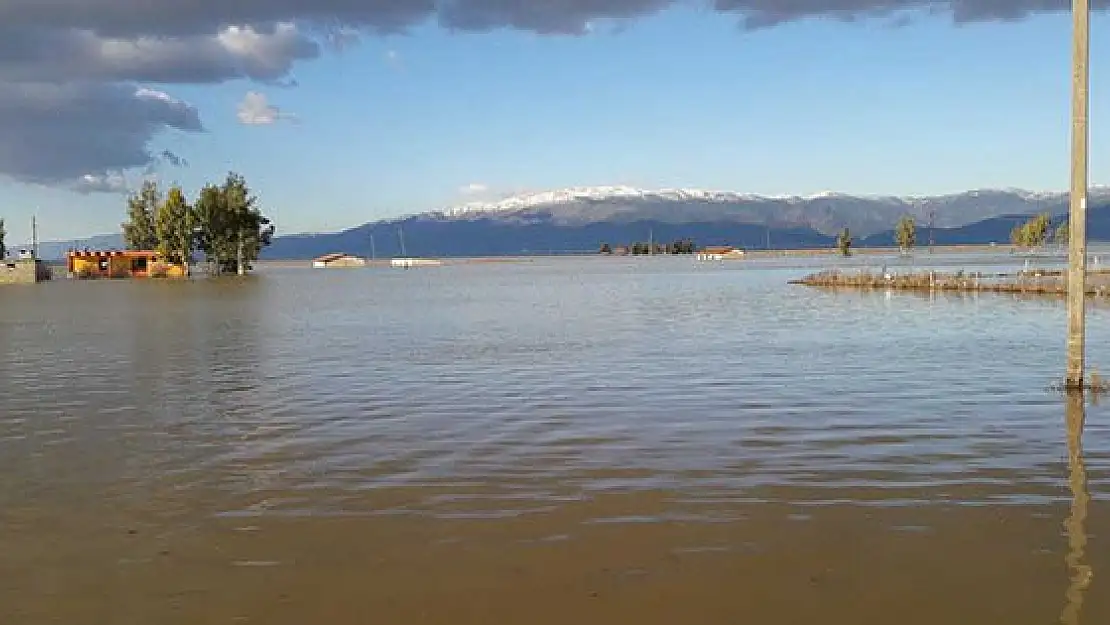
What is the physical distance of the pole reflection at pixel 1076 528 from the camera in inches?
266

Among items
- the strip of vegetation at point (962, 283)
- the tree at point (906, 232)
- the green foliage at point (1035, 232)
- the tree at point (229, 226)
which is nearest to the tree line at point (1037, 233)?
the green foliage at point (1035, 232)

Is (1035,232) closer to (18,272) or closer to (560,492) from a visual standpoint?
(18,272)

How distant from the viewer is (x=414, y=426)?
14742 millimetres

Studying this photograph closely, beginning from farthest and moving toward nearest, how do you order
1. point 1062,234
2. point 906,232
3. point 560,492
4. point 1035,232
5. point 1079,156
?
point 906,232 < point 1062,234 < point 1035,232 < point 1079,156 < point 560,492

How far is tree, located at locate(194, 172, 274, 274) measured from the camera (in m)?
133

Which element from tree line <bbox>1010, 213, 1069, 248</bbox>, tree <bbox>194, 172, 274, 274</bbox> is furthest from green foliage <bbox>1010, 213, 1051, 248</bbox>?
tree <bbox>194, 172, 274, 274</bbox>

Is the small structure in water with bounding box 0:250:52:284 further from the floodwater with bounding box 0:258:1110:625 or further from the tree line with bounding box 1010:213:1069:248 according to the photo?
the tree line with bounding box 1010:213:1069:248

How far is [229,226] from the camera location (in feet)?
449

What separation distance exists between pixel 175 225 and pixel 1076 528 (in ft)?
438

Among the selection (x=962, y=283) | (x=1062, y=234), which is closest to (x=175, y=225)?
(x=962, y=283)

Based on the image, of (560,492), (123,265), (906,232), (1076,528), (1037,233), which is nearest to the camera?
(1076,528)

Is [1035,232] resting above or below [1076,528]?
above

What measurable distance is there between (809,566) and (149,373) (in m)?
19.0

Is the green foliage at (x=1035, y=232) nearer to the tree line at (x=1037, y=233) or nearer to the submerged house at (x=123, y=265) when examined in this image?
the tree line at (x=1037, y=233)
